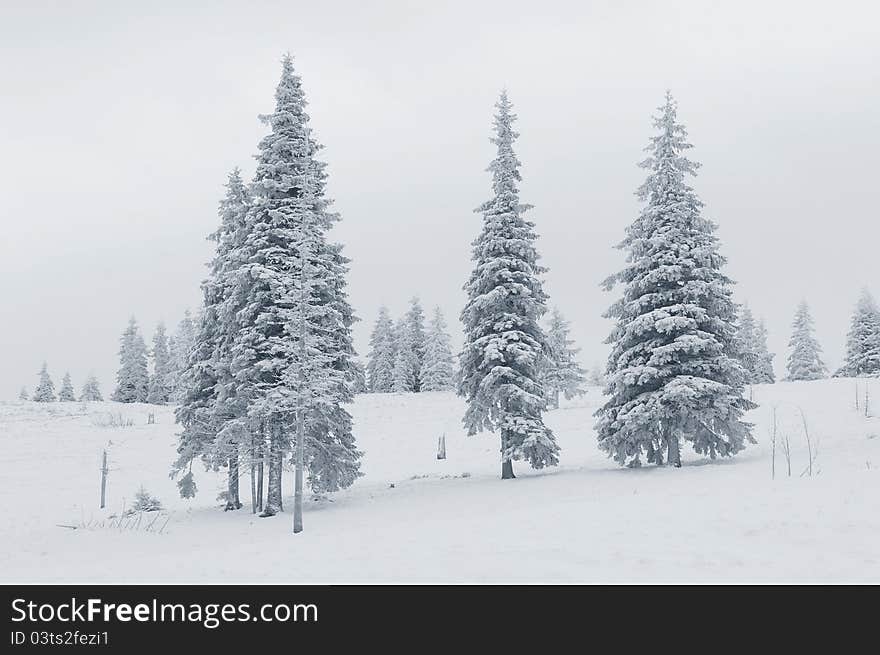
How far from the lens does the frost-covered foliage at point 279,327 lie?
21.9 meters

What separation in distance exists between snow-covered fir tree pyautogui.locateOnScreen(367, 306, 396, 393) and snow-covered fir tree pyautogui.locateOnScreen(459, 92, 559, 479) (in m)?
56.6

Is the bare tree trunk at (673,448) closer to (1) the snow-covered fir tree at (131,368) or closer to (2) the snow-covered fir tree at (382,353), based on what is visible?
(2) the snow-covered fir tree at (382,353)

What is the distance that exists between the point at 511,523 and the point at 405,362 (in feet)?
215

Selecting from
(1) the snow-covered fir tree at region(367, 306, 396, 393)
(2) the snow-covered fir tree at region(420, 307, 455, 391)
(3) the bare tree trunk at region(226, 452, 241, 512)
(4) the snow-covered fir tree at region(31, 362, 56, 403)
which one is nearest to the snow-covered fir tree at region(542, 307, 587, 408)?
(2) the snow-covered fir tree at region(420, 307, 455, 391)

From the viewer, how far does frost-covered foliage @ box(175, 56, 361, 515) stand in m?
21.9

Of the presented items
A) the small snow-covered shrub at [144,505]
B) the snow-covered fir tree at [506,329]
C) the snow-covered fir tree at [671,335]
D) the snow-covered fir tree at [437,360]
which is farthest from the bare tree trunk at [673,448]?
the snow-covered fir tree at [437,360]

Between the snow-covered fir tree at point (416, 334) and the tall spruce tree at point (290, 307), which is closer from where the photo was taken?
the tall spruce tree at point (290, 307)

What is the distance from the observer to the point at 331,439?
960 inches

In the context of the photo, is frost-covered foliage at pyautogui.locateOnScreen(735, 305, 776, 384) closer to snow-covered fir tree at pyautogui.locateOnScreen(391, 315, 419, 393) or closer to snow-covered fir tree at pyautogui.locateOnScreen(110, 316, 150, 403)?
snow-covered fir tree at pyautogui.locateOnScreen(391, 315, 419, 393)

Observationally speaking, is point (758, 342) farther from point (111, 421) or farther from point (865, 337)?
point (111, 421)

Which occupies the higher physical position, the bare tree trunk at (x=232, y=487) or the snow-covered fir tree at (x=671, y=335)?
the snow-covered fir tree at (x=671, y=335)

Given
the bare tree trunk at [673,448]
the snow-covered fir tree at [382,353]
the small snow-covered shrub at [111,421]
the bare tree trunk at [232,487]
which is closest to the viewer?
the bare tree trunk at [673,448]

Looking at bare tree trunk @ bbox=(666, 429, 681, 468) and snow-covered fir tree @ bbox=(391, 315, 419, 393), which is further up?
snow-covered fir tree @ bbox=(391, 315, 419, 393)
